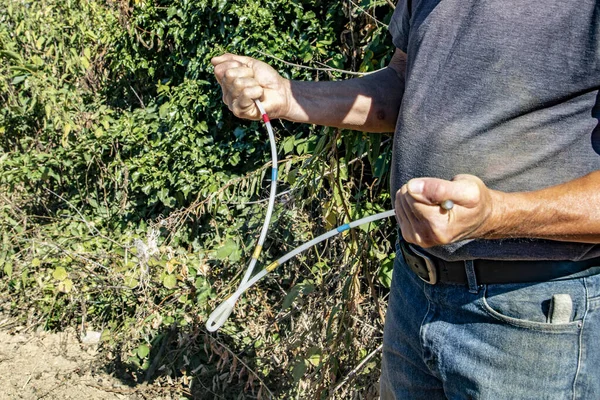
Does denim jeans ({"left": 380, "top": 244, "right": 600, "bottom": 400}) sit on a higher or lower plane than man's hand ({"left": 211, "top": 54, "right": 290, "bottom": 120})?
lower

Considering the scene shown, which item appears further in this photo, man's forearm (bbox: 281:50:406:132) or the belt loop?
man's forearm (bbox: 281:50:406:132)

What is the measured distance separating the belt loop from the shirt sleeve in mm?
680

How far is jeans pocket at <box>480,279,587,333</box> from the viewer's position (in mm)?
1438

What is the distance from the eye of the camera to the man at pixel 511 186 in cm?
135

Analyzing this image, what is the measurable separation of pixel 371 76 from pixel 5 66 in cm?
350

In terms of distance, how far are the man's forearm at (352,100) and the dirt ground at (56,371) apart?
2.08 m

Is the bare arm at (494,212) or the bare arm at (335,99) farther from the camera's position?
the bare arm at (335,99)

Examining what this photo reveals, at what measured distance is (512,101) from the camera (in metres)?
1.47

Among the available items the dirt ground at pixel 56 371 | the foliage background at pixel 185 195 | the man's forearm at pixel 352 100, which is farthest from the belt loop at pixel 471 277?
the dirt ground at pixel 56 371

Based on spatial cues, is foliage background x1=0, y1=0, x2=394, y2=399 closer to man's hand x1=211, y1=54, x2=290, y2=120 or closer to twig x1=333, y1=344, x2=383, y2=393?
twig x1=333, y1=344, x2=383, y2=393

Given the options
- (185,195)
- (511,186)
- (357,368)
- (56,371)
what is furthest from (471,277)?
(56,371)

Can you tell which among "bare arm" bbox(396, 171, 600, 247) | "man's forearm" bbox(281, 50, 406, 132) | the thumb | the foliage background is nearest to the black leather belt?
"bare arm" bbox(396, 171, 600, 247)

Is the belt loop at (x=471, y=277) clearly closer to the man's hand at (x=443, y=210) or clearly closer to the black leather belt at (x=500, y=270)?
the black leather belt at (x=500, y=270)

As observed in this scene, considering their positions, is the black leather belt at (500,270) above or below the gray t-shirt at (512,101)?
below
